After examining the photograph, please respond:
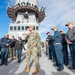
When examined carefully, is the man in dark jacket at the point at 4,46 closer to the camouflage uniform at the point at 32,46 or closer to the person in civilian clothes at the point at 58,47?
the camouflage uniform at the point at 32,46

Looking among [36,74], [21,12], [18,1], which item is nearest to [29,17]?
[21,12]

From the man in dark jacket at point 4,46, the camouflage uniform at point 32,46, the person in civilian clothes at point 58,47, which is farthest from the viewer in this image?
the man in dark jacket at point 4,46

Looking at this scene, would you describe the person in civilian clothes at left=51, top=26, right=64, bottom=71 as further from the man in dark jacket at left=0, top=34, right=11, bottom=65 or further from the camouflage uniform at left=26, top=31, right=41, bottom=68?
the man in dark jacket at left=0, top=34, right=11, bottom=65

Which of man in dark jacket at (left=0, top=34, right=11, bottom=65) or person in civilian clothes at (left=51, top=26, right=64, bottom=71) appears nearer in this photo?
person in civilian clothes at (left=51, top=26, right=64, bottom=71)

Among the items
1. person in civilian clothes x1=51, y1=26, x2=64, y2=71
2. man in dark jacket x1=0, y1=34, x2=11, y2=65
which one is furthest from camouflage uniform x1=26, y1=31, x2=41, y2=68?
man in dark jacket x1=0, y1=34, x2=11, y2=65

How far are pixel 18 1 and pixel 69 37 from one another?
4237 cm

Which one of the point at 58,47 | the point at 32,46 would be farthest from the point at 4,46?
the point at 58,47

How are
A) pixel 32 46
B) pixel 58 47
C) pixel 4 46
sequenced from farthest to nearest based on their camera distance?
pixel 4 46
pixel 58 47
pixel 32 46

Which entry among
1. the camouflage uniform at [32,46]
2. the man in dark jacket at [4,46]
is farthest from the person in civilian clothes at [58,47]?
the man in dark jacket at [4,46]

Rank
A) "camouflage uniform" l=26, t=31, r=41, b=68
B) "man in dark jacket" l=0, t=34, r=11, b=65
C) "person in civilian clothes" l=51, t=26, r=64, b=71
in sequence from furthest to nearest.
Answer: "man in dark jacket" l=0, t=34, r=11, b=65 → "person in civilian clothes" l=51, t=26, r=64, b=71 → "camouflage uniform" l=26, t=31, r=41, b=68

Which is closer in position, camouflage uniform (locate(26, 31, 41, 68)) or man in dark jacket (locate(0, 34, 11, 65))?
camouflage uniform (locate(26, 31, 41, 68))

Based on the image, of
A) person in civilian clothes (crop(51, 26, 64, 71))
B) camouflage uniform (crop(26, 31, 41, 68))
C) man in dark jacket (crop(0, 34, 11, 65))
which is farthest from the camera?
man in dark jacket (crop(0, 34, 11, 65))

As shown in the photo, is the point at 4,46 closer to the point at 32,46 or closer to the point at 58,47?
the point at 32,46

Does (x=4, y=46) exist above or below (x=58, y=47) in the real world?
above
